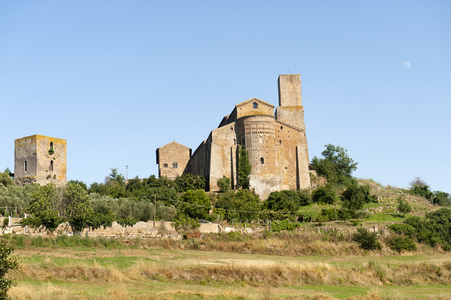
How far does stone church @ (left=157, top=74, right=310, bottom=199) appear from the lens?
56.4m

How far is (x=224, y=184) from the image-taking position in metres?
56.2

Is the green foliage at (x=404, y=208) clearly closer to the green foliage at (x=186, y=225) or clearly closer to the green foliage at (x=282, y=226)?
the green foliage at (x=282, y=226)

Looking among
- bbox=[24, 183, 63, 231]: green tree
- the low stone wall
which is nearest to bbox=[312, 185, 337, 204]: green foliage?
the low stone wall

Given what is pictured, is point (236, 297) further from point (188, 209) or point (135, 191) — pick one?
point (135, 191)

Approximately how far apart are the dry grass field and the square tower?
74.3ft

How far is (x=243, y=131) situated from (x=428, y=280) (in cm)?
3424

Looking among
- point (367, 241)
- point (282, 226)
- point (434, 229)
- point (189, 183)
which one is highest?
point (189, 183)

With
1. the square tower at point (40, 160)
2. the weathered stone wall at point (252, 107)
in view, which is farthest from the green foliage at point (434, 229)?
the square tower at point (40, 160)

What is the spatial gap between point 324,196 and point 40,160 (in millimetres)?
27222

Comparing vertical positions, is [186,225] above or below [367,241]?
above

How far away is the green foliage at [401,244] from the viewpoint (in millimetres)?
Answer: 37281

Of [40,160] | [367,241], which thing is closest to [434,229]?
[367,241]

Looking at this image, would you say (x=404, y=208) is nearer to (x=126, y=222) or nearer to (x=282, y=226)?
(x=282, y=226)

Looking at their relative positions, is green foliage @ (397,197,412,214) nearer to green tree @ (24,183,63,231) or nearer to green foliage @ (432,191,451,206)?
green foliage @ (432,191,451,206)
